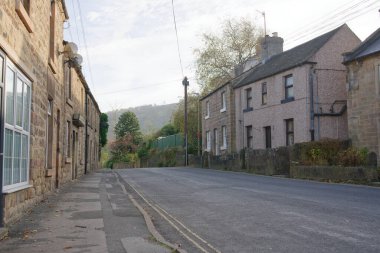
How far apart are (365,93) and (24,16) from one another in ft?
57.2

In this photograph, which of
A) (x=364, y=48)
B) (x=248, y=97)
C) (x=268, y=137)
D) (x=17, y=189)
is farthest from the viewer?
(x=248, y=97)

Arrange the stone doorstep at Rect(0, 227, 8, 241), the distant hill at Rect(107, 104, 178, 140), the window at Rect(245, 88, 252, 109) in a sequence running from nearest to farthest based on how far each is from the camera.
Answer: the stone doorstep at Rect(0, 227, 8, 241) < the window at Rect(245, 88, 252, 109) < the distant hill at Rect(107, 104, 178, 140)

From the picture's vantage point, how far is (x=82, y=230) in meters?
7.27

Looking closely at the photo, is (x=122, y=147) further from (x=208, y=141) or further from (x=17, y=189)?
(x=17, y=189)

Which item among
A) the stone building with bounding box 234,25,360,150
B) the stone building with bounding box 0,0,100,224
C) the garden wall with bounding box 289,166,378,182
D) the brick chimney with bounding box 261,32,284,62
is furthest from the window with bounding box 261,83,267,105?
the stone building with bounding box 0,0,100,224

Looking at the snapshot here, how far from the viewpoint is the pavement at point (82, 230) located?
5996mm

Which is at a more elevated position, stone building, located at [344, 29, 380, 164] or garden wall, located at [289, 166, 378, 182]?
stone building, located at [344, 29, 380, 164]

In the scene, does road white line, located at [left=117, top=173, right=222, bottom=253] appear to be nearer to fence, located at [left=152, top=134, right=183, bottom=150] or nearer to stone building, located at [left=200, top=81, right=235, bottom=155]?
stone building, located at [left=200, top=81, right=235, bottom=155]

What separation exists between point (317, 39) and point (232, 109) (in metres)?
8.82

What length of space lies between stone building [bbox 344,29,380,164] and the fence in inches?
1241

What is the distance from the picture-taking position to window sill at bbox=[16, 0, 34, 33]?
768cm

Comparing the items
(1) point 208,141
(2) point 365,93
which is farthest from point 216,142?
(2) point 365,93

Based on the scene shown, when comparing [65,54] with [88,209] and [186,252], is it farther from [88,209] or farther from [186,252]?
[186,252]

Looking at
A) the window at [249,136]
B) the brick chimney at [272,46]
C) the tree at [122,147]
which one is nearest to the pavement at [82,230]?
the window at [249,136]
